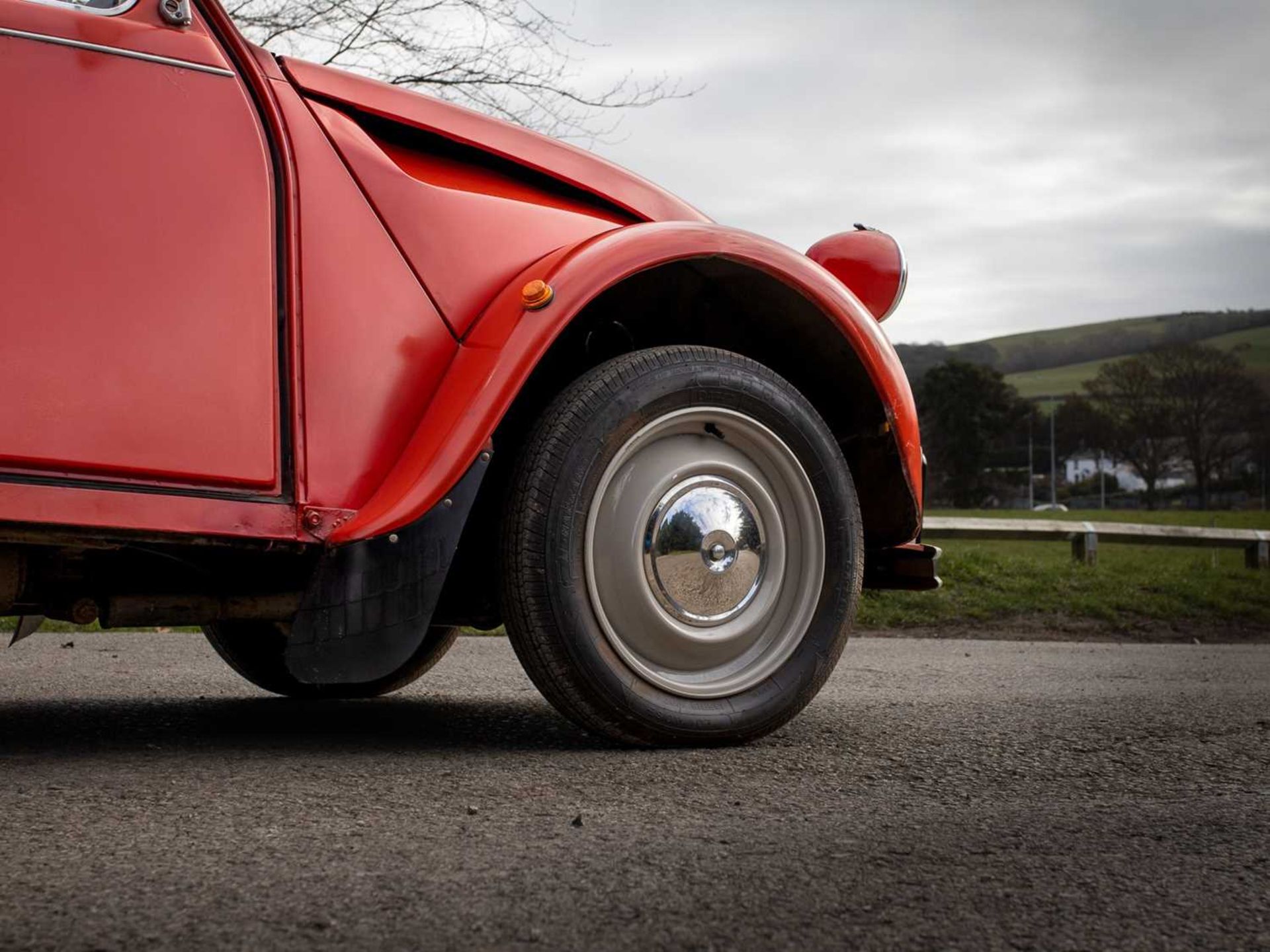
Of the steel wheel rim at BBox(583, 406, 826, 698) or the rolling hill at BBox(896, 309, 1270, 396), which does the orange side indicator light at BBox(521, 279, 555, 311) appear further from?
the rolling hill at BBox(896, 309, 1270, 396)

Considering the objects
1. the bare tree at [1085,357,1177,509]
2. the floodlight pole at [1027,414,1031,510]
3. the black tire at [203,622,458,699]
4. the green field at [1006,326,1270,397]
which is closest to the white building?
the bare tree at [1085,357,1177,509]

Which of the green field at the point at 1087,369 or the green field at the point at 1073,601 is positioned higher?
the green field at the point at 1087,369

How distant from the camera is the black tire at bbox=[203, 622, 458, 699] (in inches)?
139

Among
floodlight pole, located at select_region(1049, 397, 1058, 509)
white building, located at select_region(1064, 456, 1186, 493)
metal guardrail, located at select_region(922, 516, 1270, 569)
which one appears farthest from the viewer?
floodlight pole, located at select_region(1049, 397, 1058, 509)

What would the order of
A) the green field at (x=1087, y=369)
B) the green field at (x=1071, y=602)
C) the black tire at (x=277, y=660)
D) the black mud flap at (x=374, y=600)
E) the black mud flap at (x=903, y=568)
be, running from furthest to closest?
1. the green field at (x=1087, y=369)
2. the green field at (x=1071, y=602)
3. the black tire at (x=277, y=660)
4. the black mud flap at (x=903, y=568)
5. the black mud flap at (x=374, y=600)

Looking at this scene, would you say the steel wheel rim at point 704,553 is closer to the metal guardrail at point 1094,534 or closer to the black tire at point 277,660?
the black tire at point 277,660

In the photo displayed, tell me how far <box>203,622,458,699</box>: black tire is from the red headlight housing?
1459 mm

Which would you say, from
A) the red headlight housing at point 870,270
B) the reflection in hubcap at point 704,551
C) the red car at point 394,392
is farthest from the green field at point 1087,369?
the reflection in hubcap at point 704,551

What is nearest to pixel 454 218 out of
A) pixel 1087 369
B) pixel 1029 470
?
pixel 1029 470

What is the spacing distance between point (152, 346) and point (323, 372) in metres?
0.31

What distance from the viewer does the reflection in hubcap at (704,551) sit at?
2.50 m

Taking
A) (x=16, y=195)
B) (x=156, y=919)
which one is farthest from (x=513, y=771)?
(x=16, y=195)

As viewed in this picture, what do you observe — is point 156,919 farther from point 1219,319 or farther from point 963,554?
point 1219,319

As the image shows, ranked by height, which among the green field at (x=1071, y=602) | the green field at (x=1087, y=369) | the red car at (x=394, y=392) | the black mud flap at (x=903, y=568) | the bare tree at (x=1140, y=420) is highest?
the green field at (x=1087, y=369)
